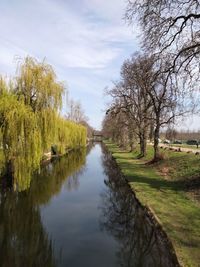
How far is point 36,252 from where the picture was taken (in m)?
10.4

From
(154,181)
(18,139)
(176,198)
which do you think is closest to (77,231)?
(176,198)

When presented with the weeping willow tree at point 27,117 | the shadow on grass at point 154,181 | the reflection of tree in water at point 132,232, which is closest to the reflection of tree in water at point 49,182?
the weeping willow tree at point 27,117

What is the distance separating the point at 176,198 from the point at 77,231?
5.25 metres

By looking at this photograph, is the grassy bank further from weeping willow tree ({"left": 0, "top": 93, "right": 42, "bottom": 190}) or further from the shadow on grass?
weeping willow tree ({"left": 0, "top": 93, "right": 42, "bottom": 190})

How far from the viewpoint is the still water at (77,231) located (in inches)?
384

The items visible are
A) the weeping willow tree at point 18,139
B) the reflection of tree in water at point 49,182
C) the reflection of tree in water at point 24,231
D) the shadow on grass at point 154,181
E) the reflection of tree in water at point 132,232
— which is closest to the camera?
the reflection of tree in water at point 132,232

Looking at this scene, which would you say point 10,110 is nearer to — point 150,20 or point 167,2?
point 150,20

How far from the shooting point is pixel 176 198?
15.3m

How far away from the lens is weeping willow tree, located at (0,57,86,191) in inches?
627

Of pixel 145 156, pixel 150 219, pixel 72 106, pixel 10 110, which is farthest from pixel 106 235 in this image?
pixel 72 106

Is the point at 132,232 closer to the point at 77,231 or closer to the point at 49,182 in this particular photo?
the point at 77,231

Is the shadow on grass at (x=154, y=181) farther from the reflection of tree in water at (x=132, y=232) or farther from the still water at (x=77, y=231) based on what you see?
the reflection of tree in water at (x=132, y=232)

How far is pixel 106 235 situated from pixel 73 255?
90.7 inches

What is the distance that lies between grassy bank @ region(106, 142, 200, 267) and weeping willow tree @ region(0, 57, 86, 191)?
5.77 m
